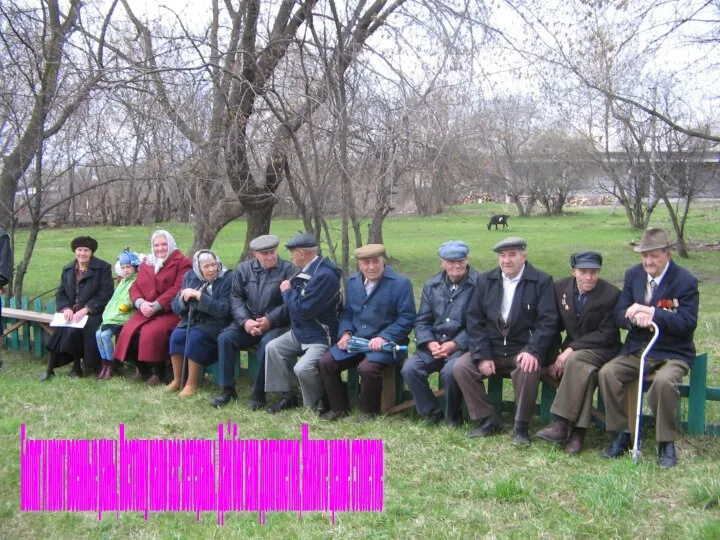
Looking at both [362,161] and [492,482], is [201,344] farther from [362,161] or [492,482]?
[492,482]

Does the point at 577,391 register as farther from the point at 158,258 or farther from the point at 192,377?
the point at 158,258

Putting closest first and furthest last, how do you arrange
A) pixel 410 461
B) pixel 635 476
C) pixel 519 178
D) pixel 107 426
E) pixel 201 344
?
pixel 635 476, pixel 410 461, pixel 107 426, pixel 201 344, pixel 519 178

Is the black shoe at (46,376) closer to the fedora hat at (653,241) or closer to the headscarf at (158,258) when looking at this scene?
the headscarf at (158,258)

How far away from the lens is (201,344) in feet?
21.1

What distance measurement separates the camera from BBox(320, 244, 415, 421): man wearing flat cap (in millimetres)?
5488

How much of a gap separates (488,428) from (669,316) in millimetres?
1406

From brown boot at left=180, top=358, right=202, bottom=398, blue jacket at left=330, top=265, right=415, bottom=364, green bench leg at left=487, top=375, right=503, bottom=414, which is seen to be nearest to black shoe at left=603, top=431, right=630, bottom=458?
green bench leg at left=487, top=375, right=503, bottom=414

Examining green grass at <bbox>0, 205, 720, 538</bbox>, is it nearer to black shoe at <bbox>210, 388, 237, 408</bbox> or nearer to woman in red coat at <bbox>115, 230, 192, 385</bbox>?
black shoe at <bbox>210, 388, 237, 408</bbox>

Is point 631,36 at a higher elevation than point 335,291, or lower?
higher

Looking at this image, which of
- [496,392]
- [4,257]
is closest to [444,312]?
[496,392]

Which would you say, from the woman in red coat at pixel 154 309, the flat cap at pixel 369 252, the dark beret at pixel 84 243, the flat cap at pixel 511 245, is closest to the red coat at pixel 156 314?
the woman in red coat at pixel 154 309

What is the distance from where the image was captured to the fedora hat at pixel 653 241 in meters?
4.74

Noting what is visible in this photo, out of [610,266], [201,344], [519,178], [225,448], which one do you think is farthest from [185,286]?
[519,178]

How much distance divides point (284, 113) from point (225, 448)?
344 centimetres
